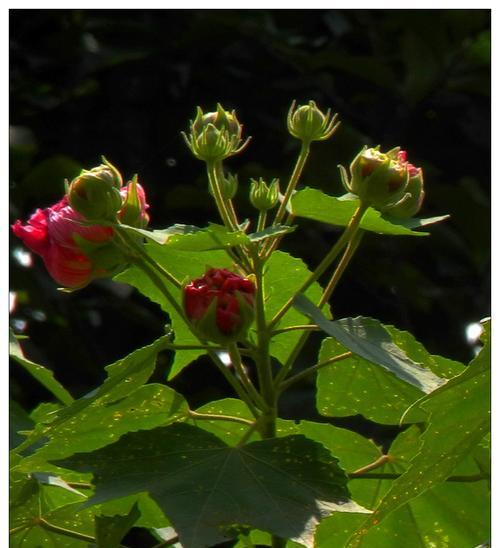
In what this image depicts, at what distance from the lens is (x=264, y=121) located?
108 inches

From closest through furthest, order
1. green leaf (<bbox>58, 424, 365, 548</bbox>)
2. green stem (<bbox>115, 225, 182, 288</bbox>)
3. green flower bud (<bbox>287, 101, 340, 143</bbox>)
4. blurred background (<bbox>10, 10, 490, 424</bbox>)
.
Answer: green leaf (<bbox>58, 424, 365, 548</bbox>)
green stem (<bbox>115, 225, 182, 288</bbox>)
green flower bud (<bbox>287, 101, 340, 143</bbox>)
blurred background (<bbox>10, 10, 490, 424</bbox>)

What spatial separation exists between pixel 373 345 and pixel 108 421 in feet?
0.66

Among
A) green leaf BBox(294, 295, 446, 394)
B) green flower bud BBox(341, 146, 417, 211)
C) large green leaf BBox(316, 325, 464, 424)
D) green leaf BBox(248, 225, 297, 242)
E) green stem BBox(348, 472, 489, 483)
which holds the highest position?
green flower bud BBox(341, 146, 417, 211)

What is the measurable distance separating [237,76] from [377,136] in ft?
1.14

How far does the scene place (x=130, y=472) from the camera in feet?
2.59

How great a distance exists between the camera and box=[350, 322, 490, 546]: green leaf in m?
0.75

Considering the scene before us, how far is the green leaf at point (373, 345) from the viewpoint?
2.58 ft

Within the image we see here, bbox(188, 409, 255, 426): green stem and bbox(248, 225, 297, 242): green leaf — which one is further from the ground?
bbox(248, 225, 297, 242): green leaf

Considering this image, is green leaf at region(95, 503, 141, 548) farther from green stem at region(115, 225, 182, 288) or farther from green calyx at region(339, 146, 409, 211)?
green calyx at region(339, 146, 409, 211)

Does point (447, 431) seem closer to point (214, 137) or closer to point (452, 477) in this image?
point (452, 477)

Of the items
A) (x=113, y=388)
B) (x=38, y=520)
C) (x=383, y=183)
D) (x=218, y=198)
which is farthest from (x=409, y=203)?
(x=38, y=520)

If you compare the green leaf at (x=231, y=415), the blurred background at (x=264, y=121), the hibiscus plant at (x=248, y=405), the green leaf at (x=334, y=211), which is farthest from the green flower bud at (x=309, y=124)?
the blurred background at (x=264, y=121)

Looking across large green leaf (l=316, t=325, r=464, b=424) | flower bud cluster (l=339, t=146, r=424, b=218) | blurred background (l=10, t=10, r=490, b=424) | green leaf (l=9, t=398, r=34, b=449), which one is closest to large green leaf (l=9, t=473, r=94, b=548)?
green leaf (l=9, t=398, r=34, b=449)

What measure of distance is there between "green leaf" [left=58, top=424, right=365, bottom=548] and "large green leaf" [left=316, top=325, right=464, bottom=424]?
127 mm
